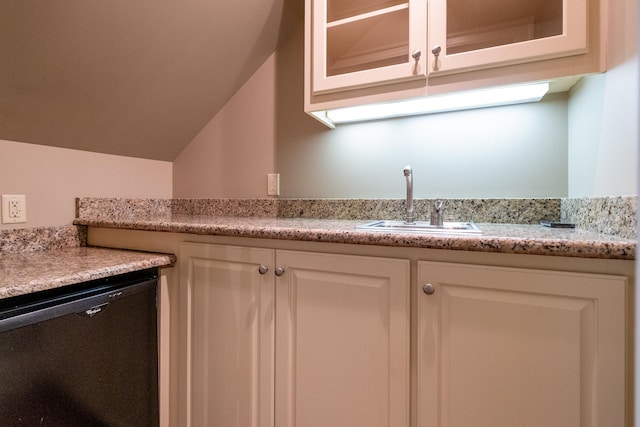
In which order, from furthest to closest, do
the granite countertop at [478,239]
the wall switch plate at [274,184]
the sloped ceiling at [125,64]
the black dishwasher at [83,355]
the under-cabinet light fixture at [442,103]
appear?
1. the wall switch plate at [274,184]
2. the under-cabinet light fixture at [442,103]
3. the sloped ceiling at [125,64]
4. the black dishwasher at [83,355]
5. the granite countertop at [478,239]

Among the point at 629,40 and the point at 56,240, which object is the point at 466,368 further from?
the point at 56,240

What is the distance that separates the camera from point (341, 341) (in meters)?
0.87

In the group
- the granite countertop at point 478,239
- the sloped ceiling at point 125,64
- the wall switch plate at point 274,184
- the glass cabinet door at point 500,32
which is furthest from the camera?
the wall switch plate at point 274,184

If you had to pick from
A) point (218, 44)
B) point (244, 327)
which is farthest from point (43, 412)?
point (218, 44)

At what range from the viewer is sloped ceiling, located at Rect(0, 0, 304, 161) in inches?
38.7

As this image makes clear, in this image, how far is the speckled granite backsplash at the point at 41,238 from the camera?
112cm

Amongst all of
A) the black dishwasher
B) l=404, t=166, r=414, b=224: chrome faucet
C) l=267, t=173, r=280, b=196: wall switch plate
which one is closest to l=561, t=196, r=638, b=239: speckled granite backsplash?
l=404, t=166, r=414, b=224: chrome faucet

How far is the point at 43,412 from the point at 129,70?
1177mm

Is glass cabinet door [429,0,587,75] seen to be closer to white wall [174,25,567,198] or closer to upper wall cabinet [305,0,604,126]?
upper wall cabinet [305,0,604,126]

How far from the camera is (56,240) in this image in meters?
1.26

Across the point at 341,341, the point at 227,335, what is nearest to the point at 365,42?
the point at 341,341

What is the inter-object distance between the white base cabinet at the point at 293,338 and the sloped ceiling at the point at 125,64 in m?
0.74

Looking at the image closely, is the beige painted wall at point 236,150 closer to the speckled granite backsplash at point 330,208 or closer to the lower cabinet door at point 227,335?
the speckled granite backsplash at point 330,208

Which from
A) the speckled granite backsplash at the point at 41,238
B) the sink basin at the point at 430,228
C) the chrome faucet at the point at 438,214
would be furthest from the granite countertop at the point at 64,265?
the chrome faucet at the point at 438,214
